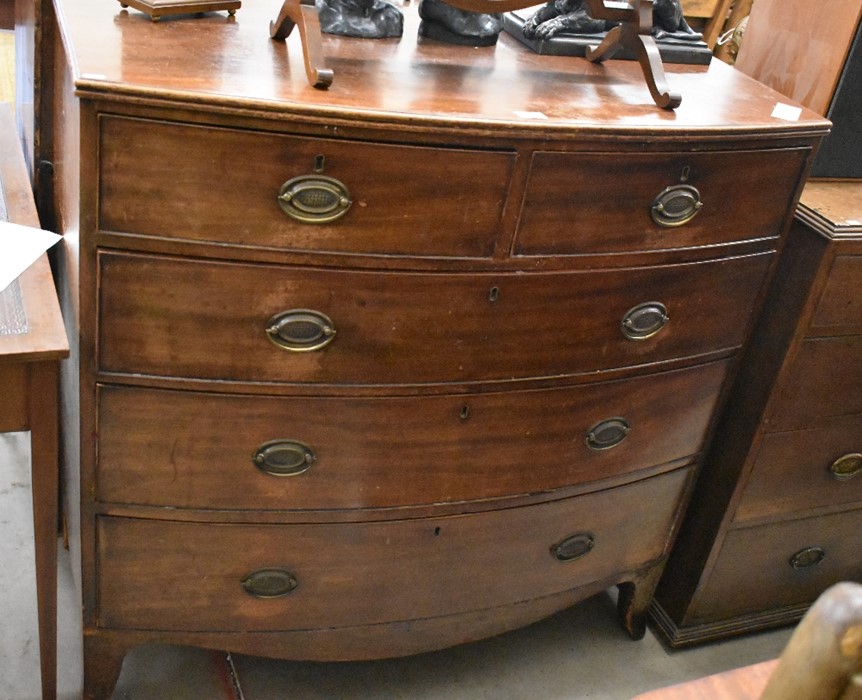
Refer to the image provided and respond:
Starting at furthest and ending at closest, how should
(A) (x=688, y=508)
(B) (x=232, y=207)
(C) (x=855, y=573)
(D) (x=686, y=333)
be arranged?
(C) (x=855, y=573) → (A) (x=688, y=508) → (D) (x=686, y=333) → (B) (x=232, y=207)

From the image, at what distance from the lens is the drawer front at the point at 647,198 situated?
53.8 inches

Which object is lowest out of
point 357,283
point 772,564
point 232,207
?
point 772,564

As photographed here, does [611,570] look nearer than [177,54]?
No

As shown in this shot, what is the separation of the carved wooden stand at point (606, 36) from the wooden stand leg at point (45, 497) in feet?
1.79

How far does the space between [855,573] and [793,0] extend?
A: 124 cm

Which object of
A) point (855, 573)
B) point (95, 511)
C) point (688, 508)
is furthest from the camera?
point (855, 573)

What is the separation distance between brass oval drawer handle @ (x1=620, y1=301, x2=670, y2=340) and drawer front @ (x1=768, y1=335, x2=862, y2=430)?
1.15 feet

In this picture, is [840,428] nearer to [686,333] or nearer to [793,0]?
[686,333]

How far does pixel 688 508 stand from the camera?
2.03m

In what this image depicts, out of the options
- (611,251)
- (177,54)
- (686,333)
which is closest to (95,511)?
(177,54)

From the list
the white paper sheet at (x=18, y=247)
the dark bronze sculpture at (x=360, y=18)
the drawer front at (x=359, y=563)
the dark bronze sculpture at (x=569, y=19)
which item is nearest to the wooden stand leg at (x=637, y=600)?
the drawer front at (x=359, y=563)

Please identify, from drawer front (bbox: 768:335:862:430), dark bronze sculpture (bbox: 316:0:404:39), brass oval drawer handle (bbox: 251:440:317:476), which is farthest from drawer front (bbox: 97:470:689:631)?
dark bronze sculpture (bbox: 316:0:404:39)

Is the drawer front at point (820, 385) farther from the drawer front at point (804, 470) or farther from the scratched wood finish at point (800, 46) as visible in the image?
the scratched wood finish at point (800, 46)

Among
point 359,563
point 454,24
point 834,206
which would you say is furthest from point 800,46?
point 359,563
